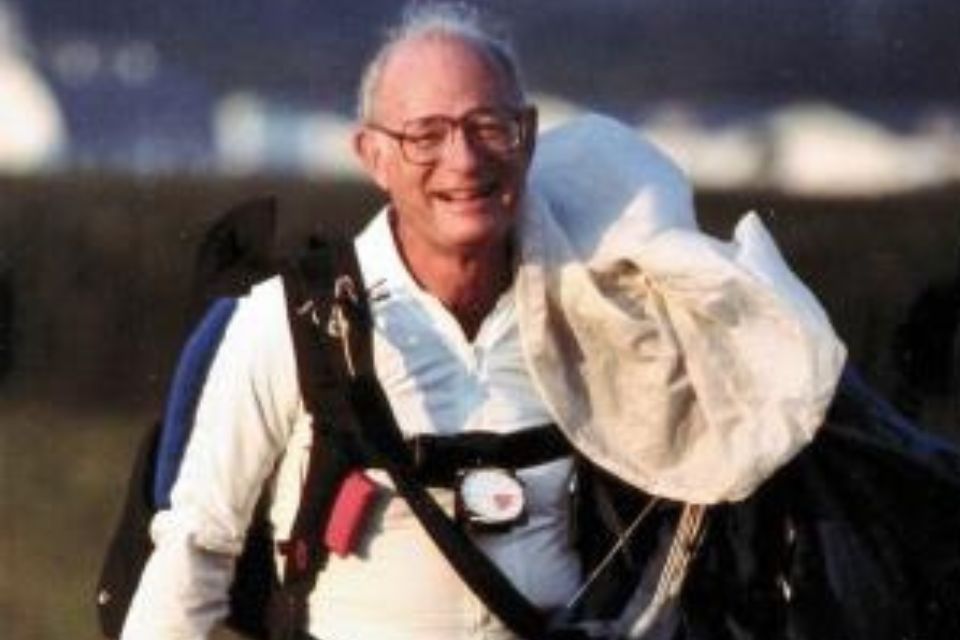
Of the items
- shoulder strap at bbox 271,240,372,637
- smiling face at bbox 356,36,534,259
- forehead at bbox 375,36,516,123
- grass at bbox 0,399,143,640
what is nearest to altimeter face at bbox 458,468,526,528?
shoulder strap at bbox 271,240,372,637

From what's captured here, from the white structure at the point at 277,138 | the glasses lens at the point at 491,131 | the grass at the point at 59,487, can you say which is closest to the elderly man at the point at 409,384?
the glasses lens at the point at 491,131

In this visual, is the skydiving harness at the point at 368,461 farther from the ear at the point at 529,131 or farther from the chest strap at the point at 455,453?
the ear at the point at 529,131

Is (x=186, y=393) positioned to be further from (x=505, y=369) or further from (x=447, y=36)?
(x=447, y=36)

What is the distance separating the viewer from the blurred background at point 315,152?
327 centimetres

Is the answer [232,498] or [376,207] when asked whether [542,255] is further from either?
Result: [376,207]

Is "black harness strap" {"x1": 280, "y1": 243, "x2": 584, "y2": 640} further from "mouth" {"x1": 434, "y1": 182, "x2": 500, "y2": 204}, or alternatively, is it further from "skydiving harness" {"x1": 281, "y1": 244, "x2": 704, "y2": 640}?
"mouth" {"x1": 434, "y1": 182, "x2": 500, "y2": 204}

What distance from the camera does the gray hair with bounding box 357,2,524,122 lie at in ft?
7.44

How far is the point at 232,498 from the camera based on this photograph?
90.6 inches

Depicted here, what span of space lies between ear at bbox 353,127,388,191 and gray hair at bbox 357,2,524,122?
2 centimetres

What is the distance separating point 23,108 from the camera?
3326 millimetres

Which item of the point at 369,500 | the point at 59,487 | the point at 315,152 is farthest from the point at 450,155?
the point at 59,487

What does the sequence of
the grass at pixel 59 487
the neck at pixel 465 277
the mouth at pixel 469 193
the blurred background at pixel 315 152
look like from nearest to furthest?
the mouth at pixel 469 193 → the neck at pixel 465 277 → the blurred background at pixel 315 152 → the grass at pixel 59 487

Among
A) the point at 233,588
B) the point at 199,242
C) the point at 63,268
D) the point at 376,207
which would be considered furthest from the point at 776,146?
the point at 233,588

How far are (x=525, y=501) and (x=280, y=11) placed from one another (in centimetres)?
116
